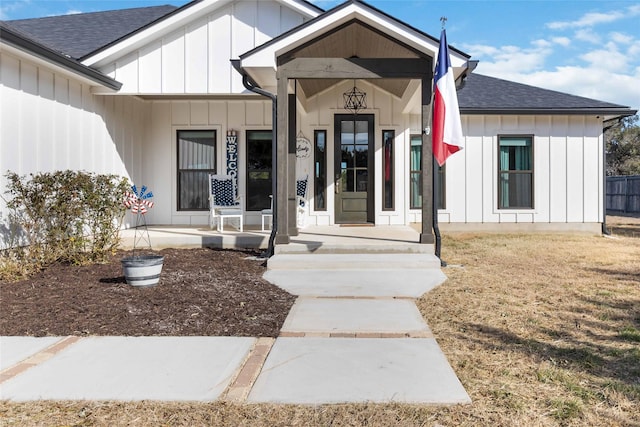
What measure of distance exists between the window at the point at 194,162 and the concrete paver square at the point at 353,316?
596 cm

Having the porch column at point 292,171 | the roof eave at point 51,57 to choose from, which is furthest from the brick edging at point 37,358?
the porch column at point 292,171

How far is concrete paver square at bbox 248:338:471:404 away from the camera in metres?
2.43

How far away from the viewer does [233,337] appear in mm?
3410

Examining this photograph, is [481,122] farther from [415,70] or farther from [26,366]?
[26,366]

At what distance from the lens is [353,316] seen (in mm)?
3986

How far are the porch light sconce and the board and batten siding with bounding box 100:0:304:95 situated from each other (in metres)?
1.77

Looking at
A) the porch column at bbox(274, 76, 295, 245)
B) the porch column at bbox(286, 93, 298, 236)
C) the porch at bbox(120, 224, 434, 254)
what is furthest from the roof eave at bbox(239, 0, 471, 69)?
the porch at bbox(120, 224, 434, 254)

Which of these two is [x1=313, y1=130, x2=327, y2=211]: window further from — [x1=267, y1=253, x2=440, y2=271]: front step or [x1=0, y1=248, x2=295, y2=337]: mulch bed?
[x1=0, y1=248, x2=295, y2=337]: mulch bed

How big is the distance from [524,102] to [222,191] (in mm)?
6892

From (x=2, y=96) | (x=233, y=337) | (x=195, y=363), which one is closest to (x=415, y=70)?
(x=233, y=337)

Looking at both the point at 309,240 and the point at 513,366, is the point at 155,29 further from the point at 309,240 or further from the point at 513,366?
the point at 513,366

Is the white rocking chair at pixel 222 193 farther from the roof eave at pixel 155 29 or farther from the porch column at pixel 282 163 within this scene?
the roof eave at pixel 155 29

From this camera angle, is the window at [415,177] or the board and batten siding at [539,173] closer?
the board and batten siding at [539,173]

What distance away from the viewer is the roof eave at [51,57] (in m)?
5.42
